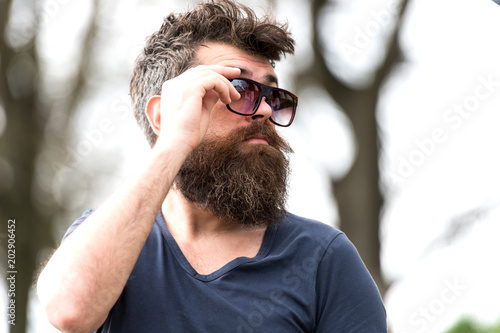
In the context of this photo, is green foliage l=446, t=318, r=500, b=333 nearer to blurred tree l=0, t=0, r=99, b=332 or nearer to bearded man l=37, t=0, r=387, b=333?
blurred tree l=0, t=0, r=99, b=332

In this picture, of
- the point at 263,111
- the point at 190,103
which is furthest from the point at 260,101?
the point at 190,103

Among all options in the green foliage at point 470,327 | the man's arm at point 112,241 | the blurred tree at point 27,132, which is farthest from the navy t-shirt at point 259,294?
the blurred tree at point 27,132

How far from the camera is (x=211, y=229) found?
262cm

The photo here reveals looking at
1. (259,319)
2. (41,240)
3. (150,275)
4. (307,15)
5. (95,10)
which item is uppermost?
(259,319)

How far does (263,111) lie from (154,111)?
501 millimetres

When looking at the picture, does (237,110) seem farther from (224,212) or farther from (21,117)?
(21,117)

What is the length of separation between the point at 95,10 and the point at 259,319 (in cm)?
701

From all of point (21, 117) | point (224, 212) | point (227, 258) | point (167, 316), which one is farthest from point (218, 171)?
point (21, 117)

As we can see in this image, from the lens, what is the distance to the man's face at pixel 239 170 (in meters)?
2.61

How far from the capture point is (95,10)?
8320mm

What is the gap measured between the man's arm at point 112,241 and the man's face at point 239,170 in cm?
36

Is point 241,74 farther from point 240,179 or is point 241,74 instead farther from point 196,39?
point 240,179

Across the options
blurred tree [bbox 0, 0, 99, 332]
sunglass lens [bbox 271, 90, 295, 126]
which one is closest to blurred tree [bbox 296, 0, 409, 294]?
blurred tree [bbox 0, 0, 99, 332]

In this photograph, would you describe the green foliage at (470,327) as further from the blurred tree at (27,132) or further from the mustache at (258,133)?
the mustache at (258,133)
